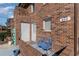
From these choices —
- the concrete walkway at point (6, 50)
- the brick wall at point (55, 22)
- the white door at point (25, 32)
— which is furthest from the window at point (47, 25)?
the concrete walkway at point (6, 50)

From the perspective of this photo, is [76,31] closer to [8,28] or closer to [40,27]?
[40,27]

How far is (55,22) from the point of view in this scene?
2002mm

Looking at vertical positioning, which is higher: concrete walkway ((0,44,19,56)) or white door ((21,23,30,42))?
white door ((21,23,30,42))

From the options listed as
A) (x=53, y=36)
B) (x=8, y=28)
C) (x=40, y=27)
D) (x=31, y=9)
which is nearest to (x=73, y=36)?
(x=53, y=36)

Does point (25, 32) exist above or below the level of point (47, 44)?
above

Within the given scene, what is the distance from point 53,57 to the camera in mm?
2004

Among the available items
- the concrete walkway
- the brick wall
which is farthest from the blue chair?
the concrete walkway

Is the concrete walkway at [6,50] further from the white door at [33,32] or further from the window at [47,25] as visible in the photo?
the window at [47,25]

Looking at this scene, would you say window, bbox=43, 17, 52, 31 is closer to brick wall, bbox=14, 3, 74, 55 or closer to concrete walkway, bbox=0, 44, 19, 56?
brick wall, bbox=14, 3, 74, 55

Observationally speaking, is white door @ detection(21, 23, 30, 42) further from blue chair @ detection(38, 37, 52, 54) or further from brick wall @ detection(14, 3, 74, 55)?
blue chair @ detection(38, 37, 52, 54)

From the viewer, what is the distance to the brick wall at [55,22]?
196cm

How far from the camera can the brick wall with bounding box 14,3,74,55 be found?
1963mm

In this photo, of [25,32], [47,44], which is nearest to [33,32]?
[25,32]

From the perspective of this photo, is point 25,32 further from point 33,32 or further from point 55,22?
point 55,22
